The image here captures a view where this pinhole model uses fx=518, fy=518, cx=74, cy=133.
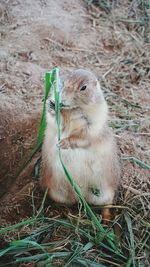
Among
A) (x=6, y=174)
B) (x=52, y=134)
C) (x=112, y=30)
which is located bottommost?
(x=6, y=174)

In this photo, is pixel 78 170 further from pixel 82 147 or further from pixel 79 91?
pixel 79 91

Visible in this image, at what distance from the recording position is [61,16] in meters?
4.80

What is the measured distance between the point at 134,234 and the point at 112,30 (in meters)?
2.37

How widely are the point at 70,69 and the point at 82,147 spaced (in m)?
1.43

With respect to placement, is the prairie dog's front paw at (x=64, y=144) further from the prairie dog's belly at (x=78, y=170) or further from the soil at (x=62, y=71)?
the soil at (x=62, y=71)

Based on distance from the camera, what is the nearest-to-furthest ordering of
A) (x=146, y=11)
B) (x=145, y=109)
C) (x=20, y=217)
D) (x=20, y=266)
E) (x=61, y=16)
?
(x=20, y=266), (x=20, y=217), (x=145, y=109), (x=61, y=16), (x=146, y=11)

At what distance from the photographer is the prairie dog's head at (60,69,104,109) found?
2.82 m

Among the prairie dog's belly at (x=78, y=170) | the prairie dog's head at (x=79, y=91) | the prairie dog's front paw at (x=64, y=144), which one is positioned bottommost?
the prairie dog's belly at (x=78, y=170)

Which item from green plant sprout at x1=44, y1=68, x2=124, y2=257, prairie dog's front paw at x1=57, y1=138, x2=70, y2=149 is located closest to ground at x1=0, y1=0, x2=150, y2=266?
green plant sprout at x1=44, y1=68, x2=124, y2=257

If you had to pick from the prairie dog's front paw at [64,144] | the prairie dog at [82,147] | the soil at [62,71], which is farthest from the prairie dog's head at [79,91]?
the soil at [62,71]

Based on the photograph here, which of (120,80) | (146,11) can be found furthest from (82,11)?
(120,80)

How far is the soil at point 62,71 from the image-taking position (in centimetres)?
351

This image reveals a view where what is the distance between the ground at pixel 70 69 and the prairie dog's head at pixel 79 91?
0.73 metres

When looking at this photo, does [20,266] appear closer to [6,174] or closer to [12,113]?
[6,174]
